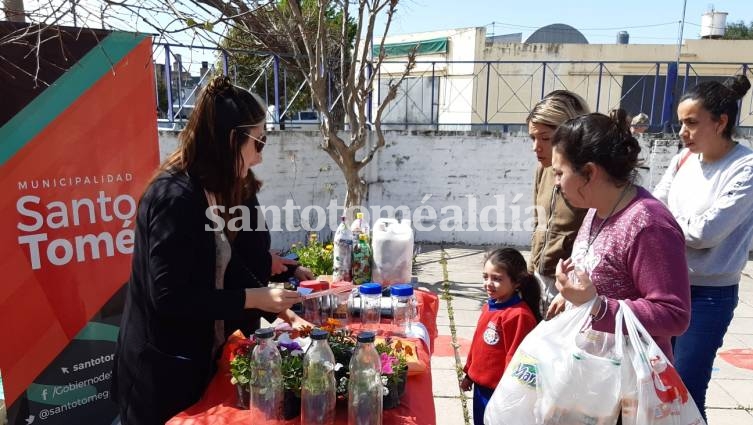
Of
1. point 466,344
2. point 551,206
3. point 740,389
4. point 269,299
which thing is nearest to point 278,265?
point 269,299

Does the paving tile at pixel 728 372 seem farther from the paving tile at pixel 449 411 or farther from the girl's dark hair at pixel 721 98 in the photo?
the girl's dark hair at pixel 721 98

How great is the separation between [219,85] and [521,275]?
146cm

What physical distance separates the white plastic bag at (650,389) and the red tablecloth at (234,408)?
23.1 inches

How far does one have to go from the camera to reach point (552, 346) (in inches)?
56.1

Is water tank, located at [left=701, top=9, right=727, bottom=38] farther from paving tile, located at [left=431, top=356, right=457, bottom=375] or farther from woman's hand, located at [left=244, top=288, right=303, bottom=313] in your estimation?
woman's hand, located at [left=244, top=288, right=303, bottom=313]

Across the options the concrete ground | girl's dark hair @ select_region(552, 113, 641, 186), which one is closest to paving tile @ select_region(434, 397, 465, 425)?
the concrete ground

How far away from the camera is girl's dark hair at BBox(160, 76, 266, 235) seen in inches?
61.1

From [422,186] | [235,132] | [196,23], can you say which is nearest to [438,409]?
[235,132]

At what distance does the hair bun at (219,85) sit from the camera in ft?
5.15

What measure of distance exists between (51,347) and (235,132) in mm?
1628

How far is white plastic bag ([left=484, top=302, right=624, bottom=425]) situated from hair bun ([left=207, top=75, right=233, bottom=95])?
1230 millimetres

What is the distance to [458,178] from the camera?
656 cm

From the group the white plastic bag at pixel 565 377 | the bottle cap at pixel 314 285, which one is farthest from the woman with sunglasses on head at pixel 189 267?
the white plastic bag at pixel 565 377

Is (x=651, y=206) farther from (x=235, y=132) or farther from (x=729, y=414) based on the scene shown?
(x=729, y=414)
